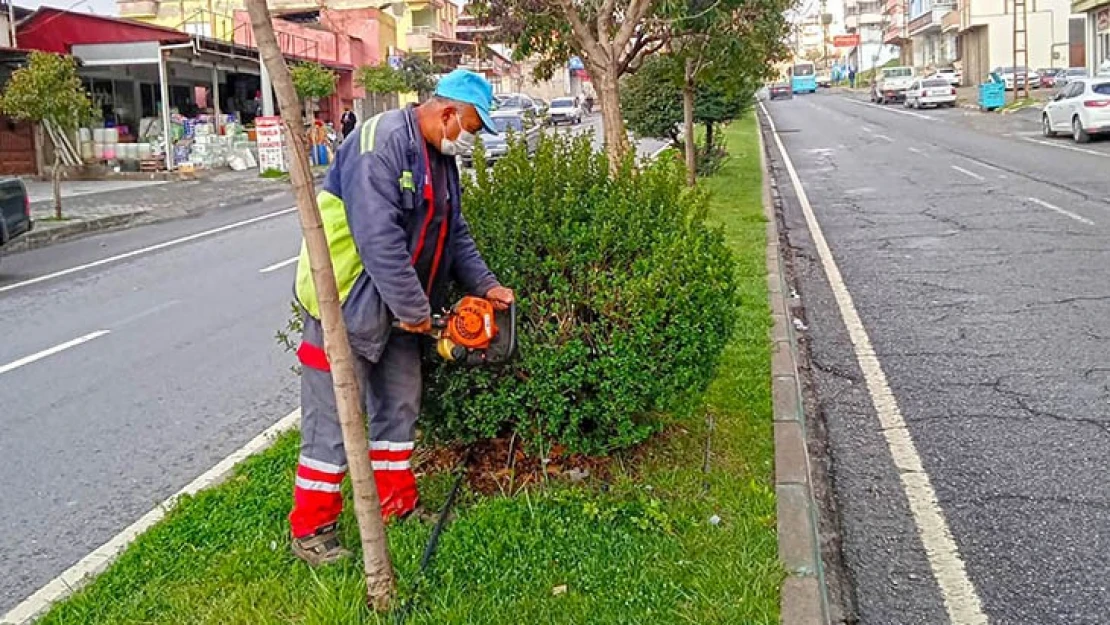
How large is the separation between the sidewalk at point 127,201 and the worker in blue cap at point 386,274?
14.7 metres

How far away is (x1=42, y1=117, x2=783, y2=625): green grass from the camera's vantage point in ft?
12.2

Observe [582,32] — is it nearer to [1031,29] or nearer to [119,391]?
[119,391]

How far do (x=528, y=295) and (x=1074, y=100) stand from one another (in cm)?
2750

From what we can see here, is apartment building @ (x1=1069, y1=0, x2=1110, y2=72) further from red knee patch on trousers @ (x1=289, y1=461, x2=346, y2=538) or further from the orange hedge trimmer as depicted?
red knee patch on trousers @ (x1=289, y1=461, x2=346, y2=538)

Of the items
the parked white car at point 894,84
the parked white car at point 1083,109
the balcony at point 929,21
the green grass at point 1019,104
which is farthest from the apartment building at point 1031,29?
the parked white car at point 1083,109

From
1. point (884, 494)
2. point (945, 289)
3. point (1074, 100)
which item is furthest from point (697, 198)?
point (1074, 100)

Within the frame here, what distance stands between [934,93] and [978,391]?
166ft

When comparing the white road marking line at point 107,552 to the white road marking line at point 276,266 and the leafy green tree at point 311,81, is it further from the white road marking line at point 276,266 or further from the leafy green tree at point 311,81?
the leafy green tree at point 311,81

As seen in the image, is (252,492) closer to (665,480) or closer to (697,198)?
(665,480)

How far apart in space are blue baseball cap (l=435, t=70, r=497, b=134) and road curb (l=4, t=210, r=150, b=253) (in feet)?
47.4

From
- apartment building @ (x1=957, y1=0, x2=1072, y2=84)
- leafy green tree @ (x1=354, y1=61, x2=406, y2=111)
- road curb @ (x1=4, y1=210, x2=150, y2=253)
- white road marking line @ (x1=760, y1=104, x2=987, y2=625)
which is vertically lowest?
white road marking line @ (x1=760, y1=104, x2=987, y2=625)

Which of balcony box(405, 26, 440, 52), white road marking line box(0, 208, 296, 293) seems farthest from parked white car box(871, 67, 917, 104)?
white road marking line box(0, 208, 296, 293)

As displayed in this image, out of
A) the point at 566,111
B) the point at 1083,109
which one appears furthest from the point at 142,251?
the point at 566,111

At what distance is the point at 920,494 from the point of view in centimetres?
516
